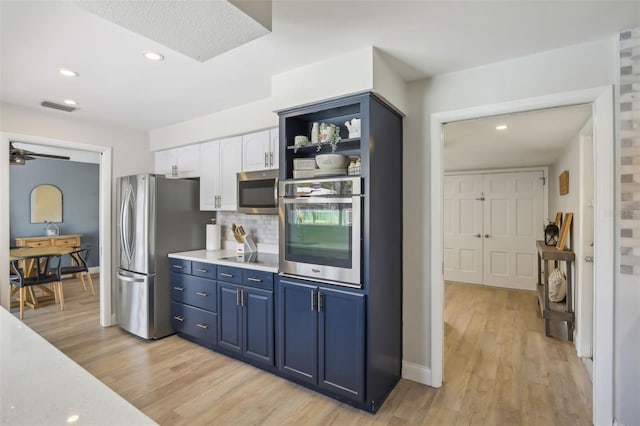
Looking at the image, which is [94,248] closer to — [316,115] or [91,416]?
→ [316,115]

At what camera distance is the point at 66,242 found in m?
6.57

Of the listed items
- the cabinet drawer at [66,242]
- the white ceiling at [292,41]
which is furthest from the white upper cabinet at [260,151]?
the cabinet drawer at [66,242]

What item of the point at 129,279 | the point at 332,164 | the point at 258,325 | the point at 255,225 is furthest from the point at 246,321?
the point at 129,279

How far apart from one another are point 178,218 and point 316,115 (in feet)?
6.85

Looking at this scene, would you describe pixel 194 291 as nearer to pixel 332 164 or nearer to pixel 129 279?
pixel 129 279

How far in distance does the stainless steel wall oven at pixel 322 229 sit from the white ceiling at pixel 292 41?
3.00 ft

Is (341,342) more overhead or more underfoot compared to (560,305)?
more overhead

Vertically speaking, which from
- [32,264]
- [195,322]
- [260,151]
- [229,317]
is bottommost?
[195,322]

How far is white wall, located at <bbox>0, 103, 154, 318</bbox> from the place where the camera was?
321 cm

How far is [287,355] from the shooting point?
2555 mm

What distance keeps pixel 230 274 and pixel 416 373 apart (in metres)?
1.81

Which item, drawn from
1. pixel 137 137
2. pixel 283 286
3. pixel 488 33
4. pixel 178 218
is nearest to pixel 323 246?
pixel 283 286

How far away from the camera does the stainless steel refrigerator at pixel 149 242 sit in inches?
136

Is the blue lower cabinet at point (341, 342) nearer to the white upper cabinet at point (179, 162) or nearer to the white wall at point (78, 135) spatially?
the white upper cabinet at point (179, 162)
